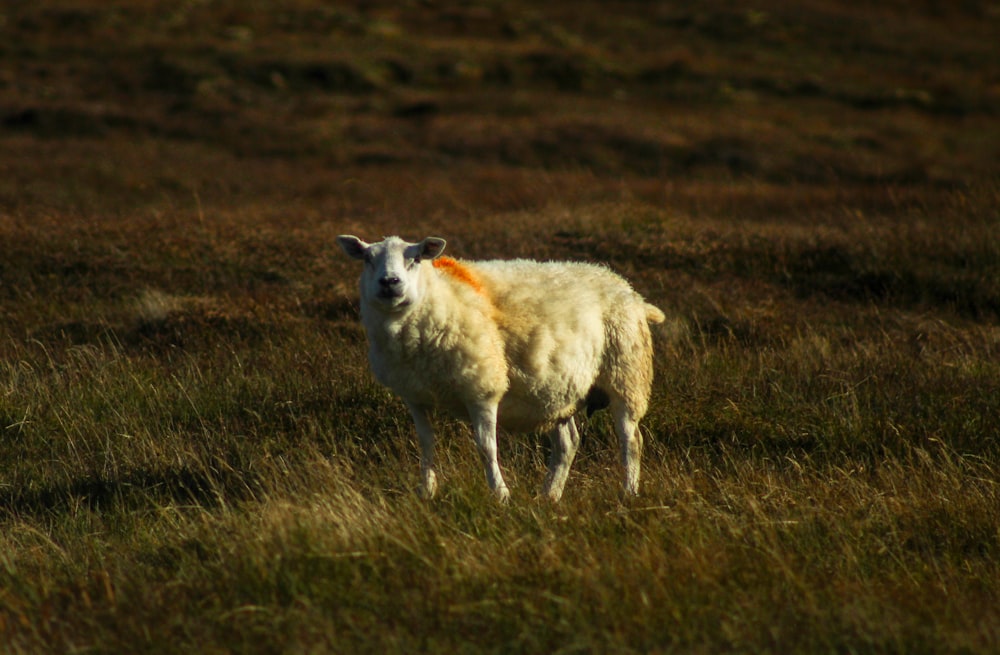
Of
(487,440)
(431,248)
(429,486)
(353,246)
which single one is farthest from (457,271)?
(429,486)

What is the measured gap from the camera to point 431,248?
5.99 m

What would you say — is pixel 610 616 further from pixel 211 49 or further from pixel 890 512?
pixel 211 49

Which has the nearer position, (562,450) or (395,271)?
(395,271)

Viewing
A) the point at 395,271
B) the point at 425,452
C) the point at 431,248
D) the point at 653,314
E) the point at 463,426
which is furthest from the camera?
the point at 463,426

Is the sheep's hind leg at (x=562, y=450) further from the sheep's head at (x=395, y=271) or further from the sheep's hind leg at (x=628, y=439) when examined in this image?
the sheep's head at (x=395, y=271)

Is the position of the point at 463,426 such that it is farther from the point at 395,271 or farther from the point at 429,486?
the point at 395,271

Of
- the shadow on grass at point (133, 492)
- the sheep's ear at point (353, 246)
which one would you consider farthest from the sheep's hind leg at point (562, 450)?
the shadow on grass at point (133, 492)

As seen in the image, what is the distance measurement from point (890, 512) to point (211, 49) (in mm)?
31697

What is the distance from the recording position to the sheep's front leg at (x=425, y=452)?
6.17 m

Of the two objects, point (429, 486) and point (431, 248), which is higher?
point (431, 248)

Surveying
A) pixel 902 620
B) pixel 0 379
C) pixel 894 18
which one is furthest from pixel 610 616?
pixel 894 18

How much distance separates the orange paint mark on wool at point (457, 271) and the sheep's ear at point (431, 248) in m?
0.29

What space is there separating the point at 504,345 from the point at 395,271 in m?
0.96

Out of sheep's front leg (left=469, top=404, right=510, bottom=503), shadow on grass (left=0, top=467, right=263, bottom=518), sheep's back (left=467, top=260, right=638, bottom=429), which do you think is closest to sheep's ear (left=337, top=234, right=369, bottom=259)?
sheep's back (left=467, top=260, right=638, bottom=429)
